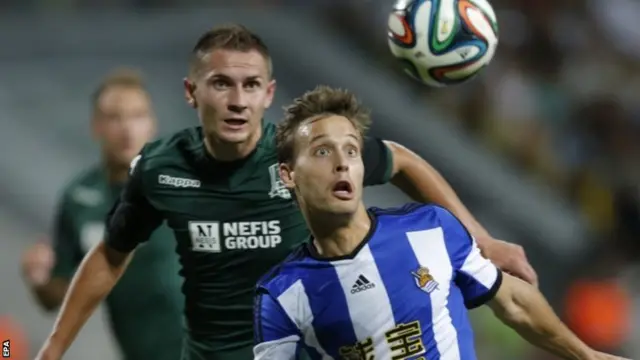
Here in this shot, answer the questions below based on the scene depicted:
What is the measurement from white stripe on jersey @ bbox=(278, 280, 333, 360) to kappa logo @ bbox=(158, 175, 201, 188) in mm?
825

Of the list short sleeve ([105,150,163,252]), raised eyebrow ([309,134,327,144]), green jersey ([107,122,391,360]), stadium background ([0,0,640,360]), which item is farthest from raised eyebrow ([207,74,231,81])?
stadium background ([0,0,640,360])

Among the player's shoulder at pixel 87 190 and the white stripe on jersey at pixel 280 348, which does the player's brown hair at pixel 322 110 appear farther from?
the player's shoulder at pixel 87 190

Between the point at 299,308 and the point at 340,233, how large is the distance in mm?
245

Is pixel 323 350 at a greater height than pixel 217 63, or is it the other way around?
pixel 217 63

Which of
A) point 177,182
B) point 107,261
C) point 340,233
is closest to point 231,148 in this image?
point 177,182

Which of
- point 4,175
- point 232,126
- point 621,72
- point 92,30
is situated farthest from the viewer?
point 621,72

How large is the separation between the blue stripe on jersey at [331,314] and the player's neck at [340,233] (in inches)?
3.6

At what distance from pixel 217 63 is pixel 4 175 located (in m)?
4.61

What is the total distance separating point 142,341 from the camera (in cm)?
540

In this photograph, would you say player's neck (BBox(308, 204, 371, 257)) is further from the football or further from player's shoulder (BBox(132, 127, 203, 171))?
the football

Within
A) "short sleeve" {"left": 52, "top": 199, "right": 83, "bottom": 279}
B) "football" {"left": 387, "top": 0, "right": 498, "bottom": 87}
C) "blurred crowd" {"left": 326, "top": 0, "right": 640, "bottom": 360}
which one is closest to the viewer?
"football" {"left": 387, "top": 0, "right": 498, "bottom": 87}

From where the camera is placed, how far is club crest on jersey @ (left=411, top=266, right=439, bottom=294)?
3.40 meters

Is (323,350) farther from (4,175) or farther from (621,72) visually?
(621,72)

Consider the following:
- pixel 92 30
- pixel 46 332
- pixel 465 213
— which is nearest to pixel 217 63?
pixel 465 213
